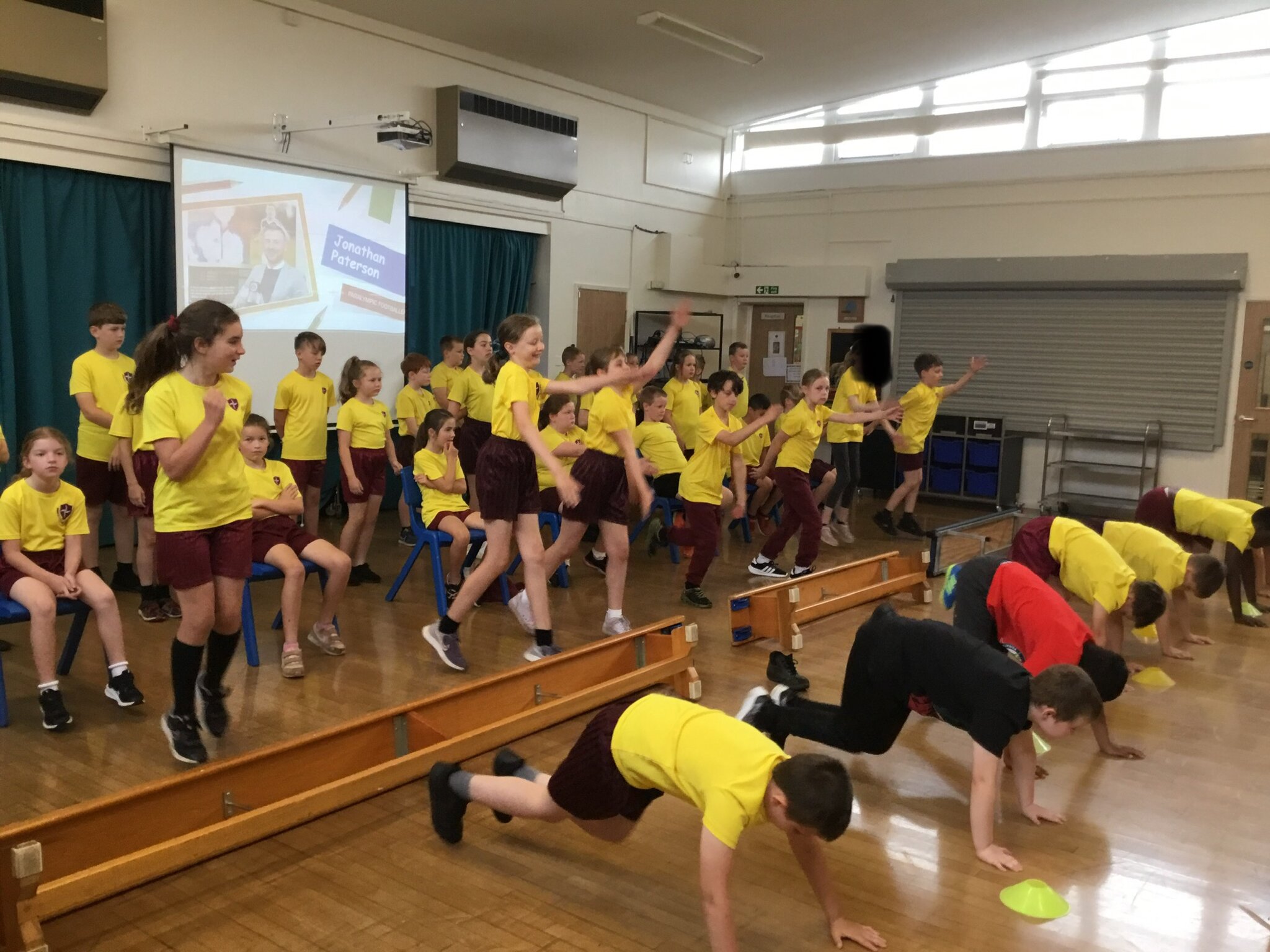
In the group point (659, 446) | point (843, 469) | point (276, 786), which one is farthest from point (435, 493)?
point (843, 469)

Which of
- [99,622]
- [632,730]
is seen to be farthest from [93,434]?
[632,730]

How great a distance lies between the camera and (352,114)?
7.86 meters

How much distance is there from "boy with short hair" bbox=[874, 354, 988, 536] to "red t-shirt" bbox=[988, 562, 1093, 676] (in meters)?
4.31

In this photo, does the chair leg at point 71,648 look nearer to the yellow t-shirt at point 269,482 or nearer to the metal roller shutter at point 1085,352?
the yellow t-shirt at point 269,482

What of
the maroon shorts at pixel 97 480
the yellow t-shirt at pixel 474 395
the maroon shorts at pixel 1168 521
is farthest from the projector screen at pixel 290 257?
the maroon shorts at pixel 1168 521

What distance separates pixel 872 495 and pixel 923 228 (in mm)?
2950

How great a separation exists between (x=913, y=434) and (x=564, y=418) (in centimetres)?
370

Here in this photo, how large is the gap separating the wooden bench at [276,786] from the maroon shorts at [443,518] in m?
1.54

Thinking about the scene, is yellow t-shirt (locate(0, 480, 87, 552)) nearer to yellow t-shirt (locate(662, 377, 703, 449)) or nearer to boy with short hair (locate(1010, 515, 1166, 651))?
boy with short hair (locate(1010, 515, 1166, 651))

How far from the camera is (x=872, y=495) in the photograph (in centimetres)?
1091

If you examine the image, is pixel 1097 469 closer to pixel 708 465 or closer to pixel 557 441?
pixel 708 465

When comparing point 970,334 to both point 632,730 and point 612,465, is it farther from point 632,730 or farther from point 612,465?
point 632,730

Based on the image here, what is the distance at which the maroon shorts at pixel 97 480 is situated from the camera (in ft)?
17.1

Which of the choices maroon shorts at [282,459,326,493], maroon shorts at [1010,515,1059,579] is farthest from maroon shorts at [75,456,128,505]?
maroon shorts at [1010,515,1059,579]
